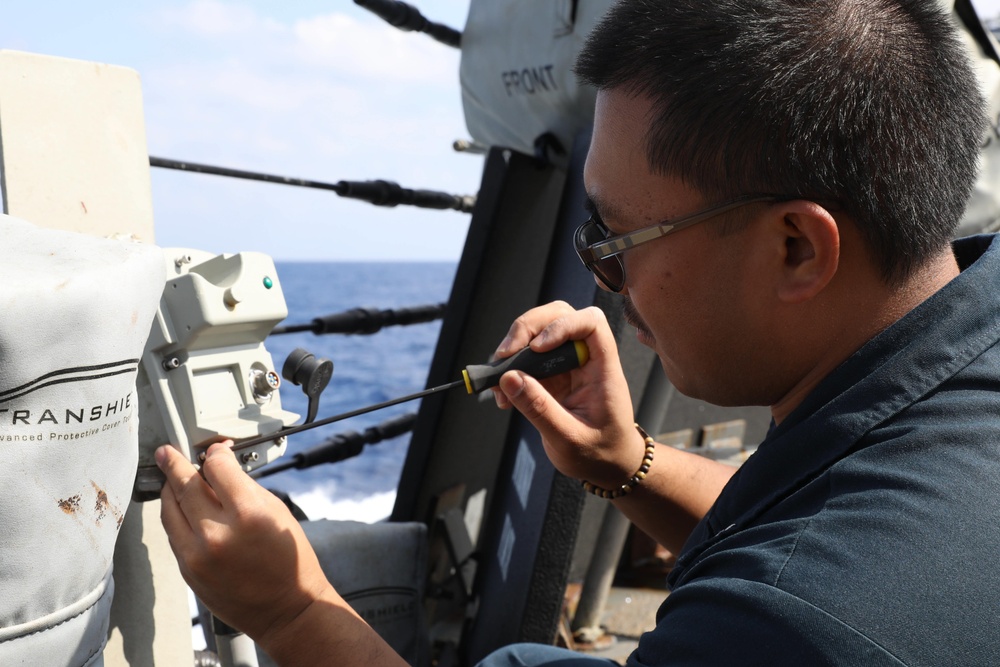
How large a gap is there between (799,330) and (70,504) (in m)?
0.80

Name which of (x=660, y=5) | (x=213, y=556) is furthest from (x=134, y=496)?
(x=660, y=5)

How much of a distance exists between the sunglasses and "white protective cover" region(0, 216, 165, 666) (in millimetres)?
539

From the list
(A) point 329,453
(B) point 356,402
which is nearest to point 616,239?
(A) point 329,453

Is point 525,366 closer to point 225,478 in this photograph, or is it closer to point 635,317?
point 635,317

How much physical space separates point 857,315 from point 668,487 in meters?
0.60

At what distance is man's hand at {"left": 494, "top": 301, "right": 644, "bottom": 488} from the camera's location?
54.2 inches

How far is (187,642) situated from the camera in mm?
1277

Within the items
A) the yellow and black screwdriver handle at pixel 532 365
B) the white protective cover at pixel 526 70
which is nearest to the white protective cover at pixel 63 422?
the yellow and black screwdriver handle at pixel 532 365

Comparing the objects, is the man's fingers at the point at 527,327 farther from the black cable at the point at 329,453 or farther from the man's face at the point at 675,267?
the black cable at the point at 329,453

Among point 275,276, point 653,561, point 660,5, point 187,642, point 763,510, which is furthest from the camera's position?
point 653,561

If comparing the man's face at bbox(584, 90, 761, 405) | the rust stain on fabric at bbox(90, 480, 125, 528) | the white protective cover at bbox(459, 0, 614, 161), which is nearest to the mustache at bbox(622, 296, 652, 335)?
the man's face at bbox(584, 90, 761, 405)

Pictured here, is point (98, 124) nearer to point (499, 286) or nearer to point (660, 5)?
point (660, 5)

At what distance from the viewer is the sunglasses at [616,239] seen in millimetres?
1016

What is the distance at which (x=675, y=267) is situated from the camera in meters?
1.08
